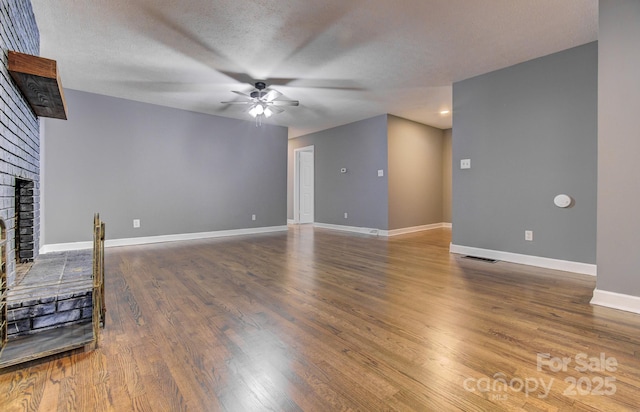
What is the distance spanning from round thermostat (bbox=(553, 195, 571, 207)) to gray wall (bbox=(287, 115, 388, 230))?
115 inches

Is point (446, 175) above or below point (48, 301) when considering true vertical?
above


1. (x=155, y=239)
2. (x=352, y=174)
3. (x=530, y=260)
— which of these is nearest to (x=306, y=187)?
(x=352, y=174)

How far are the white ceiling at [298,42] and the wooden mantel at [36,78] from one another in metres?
0.78

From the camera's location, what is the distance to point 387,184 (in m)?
5.92

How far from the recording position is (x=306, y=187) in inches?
326

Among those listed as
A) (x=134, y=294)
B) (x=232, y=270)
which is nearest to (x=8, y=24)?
(x=134, y=294)

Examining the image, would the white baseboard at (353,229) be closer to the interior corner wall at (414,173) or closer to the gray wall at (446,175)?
the interior corner wall at (414,173)

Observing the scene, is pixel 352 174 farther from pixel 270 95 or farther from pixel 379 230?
pixel 270 95

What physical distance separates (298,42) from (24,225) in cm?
295

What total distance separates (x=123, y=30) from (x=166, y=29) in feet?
1.36

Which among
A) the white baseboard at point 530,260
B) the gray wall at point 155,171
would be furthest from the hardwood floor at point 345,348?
the gray wall at point 155,171

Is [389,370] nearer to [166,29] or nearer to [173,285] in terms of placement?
[173,285]

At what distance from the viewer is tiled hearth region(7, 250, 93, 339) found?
166cm

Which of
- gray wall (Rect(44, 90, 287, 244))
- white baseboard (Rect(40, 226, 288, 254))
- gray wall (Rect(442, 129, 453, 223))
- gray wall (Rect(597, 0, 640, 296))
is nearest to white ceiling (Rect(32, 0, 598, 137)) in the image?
gray wall (Rect(597, 0, 640, 296))
